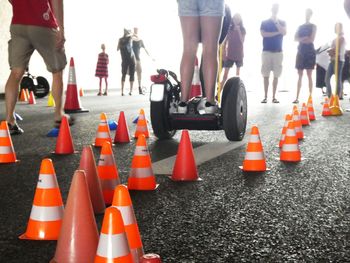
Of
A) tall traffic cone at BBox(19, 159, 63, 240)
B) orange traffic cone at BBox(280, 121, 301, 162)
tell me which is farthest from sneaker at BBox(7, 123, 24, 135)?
tall traffic cone at BBox(19, 159, 63, 240)

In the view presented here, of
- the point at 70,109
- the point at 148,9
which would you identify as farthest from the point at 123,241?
the point at 148,9

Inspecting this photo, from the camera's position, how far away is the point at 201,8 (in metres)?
4.61

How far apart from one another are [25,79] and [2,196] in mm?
9899

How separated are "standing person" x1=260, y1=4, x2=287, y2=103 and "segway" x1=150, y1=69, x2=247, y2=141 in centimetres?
577

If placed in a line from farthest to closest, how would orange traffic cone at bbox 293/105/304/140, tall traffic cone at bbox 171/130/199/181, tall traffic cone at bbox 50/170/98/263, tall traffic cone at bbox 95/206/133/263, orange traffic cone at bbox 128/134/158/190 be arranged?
orange traffic cone at bbox 293/105/304/140 → tall traffic cone at bbox 171/130/199/181 → orange traffic cone at bbox 128/134/158/190 → tall traffic cone at bbox 50/170/98/263 → tall traffic cone at bbox 95/206/133/263

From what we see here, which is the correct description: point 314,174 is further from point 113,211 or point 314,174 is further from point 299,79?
point 299,79

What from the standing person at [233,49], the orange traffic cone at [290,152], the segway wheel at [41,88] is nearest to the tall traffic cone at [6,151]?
the orange traffic cone at [290,152]

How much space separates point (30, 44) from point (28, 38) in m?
0.09

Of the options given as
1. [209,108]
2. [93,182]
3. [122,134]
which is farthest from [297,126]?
[93,182]

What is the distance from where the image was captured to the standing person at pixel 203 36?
4.60m

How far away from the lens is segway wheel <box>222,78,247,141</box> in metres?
4.67

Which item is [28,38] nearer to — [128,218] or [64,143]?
[64,143]

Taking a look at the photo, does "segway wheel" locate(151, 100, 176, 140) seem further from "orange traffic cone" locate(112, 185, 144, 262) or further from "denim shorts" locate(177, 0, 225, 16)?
"orange traffic cone" locate(112, 185, 144, 262)

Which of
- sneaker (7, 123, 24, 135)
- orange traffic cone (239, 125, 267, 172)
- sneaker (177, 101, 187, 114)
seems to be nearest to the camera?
orange traffic cone (239, 125, 267, 172)
